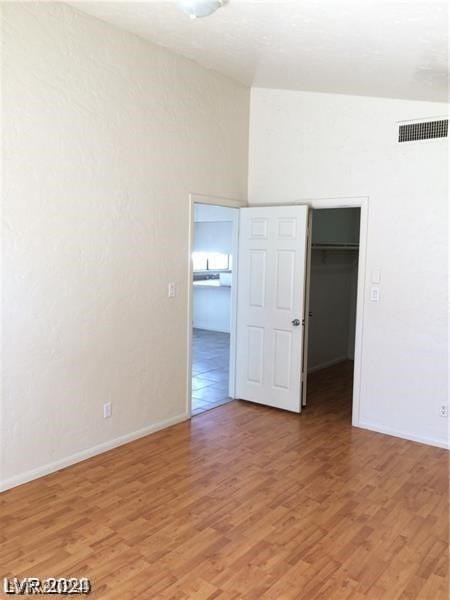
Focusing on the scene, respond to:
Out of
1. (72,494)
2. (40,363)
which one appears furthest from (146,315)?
(72,494)

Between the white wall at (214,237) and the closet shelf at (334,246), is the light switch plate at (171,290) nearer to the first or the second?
the closet shelf at (334,246)

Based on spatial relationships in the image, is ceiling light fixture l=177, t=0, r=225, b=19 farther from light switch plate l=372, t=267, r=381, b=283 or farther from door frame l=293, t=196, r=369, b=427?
light switch plate l=372, t=267, r=381, b=283

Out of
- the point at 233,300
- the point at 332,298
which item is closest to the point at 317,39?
the point at 233,300

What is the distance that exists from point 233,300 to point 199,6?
301cm

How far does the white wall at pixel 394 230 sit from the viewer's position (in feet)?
13.3

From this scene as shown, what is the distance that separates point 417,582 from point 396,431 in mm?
1998

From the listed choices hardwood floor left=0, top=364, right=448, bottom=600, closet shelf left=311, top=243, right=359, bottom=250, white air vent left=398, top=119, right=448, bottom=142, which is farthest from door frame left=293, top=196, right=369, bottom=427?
closet shelf left=311, top=243, right=359, bottom=250

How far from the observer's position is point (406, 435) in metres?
4.25

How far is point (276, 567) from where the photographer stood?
248 centimetres

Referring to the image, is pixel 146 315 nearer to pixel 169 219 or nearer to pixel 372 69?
pixel 169 219

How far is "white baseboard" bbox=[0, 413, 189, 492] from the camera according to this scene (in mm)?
3268

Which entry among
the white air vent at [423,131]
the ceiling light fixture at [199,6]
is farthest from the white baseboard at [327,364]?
the ceiling light fixture at [199,6]

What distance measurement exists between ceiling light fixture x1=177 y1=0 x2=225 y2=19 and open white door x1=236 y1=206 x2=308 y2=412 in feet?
7.13

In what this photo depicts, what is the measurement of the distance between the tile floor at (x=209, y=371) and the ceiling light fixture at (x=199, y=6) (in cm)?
341
